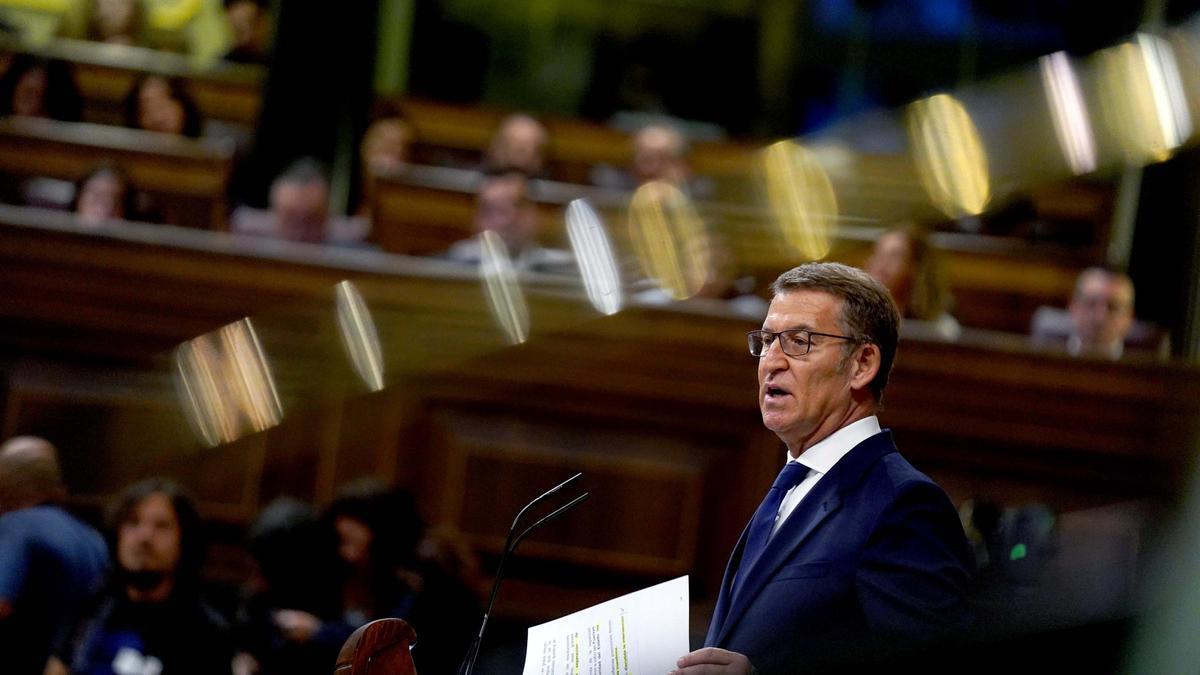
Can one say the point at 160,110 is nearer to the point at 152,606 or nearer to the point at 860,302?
the point at 152,606

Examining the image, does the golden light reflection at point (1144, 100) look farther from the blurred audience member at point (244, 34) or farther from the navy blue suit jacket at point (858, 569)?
the navy blue suit jacket at point (858, 569)

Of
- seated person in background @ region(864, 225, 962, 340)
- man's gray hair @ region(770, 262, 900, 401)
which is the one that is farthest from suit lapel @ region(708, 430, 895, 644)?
seated person in background @ region(864, 225, 962, 340)

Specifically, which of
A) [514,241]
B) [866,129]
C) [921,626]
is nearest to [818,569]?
[921,626]

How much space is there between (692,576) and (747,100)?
435 centimetres

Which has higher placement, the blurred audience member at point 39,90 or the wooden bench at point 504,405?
the blurred audience member at point 39,90

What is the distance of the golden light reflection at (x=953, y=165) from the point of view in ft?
17.0

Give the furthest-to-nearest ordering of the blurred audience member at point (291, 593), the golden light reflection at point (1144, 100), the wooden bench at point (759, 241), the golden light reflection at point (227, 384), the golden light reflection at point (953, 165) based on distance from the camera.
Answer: the golden light reflection at point (953, 165) → the golden light reflection at point (1144, 100) → the wooden bench at point (759, 241) → the golden light reflection at point (227, 384) → the blurred audience member at point (291, 593)

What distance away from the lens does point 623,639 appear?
1.24 meters

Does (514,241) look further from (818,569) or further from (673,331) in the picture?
(818,569)

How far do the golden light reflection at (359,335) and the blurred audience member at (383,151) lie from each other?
165 centimetres

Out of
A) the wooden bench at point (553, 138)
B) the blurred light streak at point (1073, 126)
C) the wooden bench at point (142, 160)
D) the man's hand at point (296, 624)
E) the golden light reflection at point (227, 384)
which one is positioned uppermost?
the blurred light streak at point (1073, 126)

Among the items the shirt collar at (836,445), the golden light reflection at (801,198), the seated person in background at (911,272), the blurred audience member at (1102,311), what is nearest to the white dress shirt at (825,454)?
the shirt collar at (836,445)

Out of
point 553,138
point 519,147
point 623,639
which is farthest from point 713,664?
point 553,138

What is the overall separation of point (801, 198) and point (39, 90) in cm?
276
